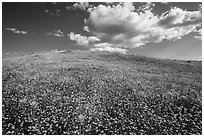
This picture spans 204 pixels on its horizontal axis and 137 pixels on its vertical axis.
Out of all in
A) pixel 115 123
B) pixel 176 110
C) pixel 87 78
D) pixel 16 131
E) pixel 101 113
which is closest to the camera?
pixel 16 131

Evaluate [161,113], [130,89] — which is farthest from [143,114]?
[130,89]

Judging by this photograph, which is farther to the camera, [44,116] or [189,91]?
[189,91]

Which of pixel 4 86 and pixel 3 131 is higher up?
pixel 4 86

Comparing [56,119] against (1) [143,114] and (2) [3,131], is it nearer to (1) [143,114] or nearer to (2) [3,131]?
(2) [3,131]

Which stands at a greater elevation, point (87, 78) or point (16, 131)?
point (87, 78)

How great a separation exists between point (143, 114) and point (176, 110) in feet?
8.77

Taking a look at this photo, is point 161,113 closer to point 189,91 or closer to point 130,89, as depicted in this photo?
point 130,89

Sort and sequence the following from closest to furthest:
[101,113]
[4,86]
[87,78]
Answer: [101,113]
[4,86]
[87,78]

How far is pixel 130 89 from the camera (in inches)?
770

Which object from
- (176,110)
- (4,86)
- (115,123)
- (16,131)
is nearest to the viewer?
(16,131)

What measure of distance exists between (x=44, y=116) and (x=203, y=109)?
11377 mm

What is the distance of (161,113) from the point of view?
15.3m

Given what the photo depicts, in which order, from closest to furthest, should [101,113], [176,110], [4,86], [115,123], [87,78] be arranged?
[115,123]
[101,113]
[176,110]
[4,86]
[87,78]

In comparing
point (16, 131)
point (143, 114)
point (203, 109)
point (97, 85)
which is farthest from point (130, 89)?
point (16, 131)
